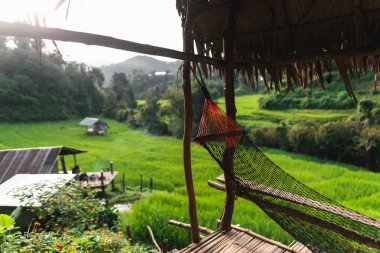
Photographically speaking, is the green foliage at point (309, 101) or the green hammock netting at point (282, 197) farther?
the green foliage at point (309, 101)

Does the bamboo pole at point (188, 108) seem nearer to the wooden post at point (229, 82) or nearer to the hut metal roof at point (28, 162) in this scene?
the wooden post at point (229, 82)

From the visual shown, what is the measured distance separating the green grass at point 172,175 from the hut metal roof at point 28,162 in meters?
1.61

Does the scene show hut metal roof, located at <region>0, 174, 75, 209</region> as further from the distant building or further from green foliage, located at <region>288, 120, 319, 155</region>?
the distant building

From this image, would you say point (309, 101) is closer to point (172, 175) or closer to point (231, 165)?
point (172, 175)

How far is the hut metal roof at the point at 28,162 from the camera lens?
18.9ft

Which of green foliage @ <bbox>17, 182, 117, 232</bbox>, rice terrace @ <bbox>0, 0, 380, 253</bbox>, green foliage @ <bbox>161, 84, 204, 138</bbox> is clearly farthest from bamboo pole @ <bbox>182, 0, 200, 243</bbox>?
green foliage @ <bbox>161, 84, 204, 138</bbox>

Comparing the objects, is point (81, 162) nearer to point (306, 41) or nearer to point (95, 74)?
point (306, 41)

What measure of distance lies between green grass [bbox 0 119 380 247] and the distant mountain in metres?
53.7

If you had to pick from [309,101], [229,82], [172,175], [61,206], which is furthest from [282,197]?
[309,101]

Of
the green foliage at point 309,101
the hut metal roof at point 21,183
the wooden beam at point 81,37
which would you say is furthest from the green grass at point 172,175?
the green foliage at point 309,101

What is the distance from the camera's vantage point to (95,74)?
26.4 m

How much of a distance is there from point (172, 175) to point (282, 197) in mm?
6297

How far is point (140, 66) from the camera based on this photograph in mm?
75750

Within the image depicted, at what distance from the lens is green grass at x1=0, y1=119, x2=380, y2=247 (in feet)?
12.4
